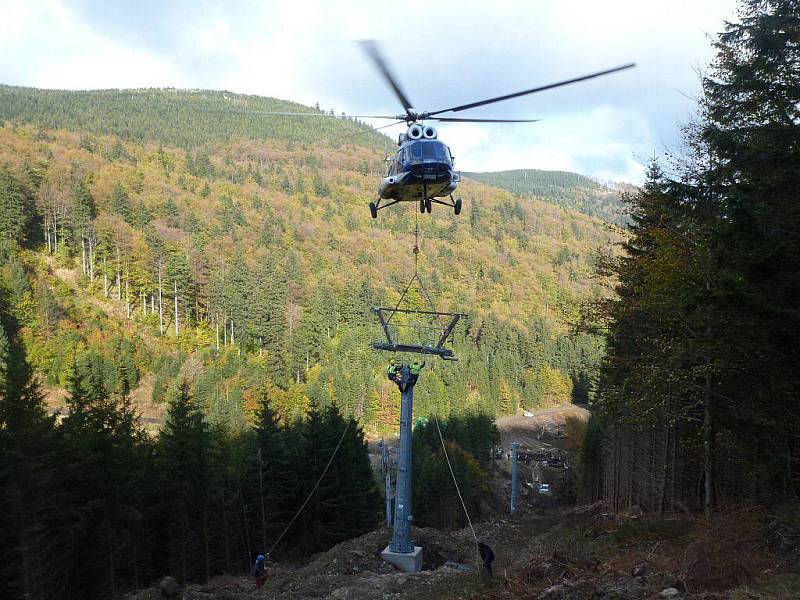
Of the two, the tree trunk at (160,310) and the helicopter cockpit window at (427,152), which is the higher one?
the helicopter cockpit window at (427,152)

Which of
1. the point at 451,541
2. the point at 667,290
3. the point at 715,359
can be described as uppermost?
the point at 667,290

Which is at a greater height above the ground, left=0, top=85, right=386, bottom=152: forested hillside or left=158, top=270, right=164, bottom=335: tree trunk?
left=0, top=85, right=386, bottom=152: forested hillside

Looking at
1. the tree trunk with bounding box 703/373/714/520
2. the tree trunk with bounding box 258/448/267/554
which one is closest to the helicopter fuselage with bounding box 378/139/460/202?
the tree trunk with bounding box 703/373/714/520

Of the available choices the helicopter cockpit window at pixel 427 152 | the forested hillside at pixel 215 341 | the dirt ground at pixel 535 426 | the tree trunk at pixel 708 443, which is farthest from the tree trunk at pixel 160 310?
the tree trunk at pixel 708 443

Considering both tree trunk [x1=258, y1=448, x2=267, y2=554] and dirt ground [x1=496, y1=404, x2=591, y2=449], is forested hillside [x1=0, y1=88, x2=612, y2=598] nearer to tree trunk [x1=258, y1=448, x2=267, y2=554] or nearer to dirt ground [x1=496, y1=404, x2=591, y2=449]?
tree trunk [x1=258, y1=448, x2=267, y2=554]

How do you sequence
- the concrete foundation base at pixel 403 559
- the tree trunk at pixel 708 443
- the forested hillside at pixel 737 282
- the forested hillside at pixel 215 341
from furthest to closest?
1. the forested hillside at pixel 215 341
2. the concrete foundation base at pixel 403 559
3. the tree trunk at pixel 708 443
4. the forested hillside at pixel 737 282

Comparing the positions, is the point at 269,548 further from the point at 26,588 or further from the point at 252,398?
the point at 252,398

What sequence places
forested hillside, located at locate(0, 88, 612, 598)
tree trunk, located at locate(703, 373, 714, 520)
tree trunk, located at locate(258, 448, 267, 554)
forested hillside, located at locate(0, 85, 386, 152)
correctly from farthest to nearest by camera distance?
forested hillside, located at locate(0, 85, 386, 152) → tree trunk, located at locate(258, 448, 267, 554) → forested hillside, located at locate(0, 88, 612, 598) → tree trunk, located at locate(703, 373, 714, 520)

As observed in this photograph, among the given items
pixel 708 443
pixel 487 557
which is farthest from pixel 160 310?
pixel 708 443

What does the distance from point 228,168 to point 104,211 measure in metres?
70.0

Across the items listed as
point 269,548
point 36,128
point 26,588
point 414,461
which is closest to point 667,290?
point 26,588

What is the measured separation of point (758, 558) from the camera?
812 cm

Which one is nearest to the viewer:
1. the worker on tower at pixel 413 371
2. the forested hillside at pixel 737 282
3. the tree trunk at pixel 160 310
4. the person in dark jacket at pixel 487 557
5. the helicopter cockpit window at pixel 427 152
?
the forested hillside at pixel 737 282

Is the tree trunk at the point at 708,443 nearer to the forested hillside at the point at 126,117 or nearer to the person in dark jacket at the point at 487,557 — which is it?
the person in dark jacket at the point at 487,557
